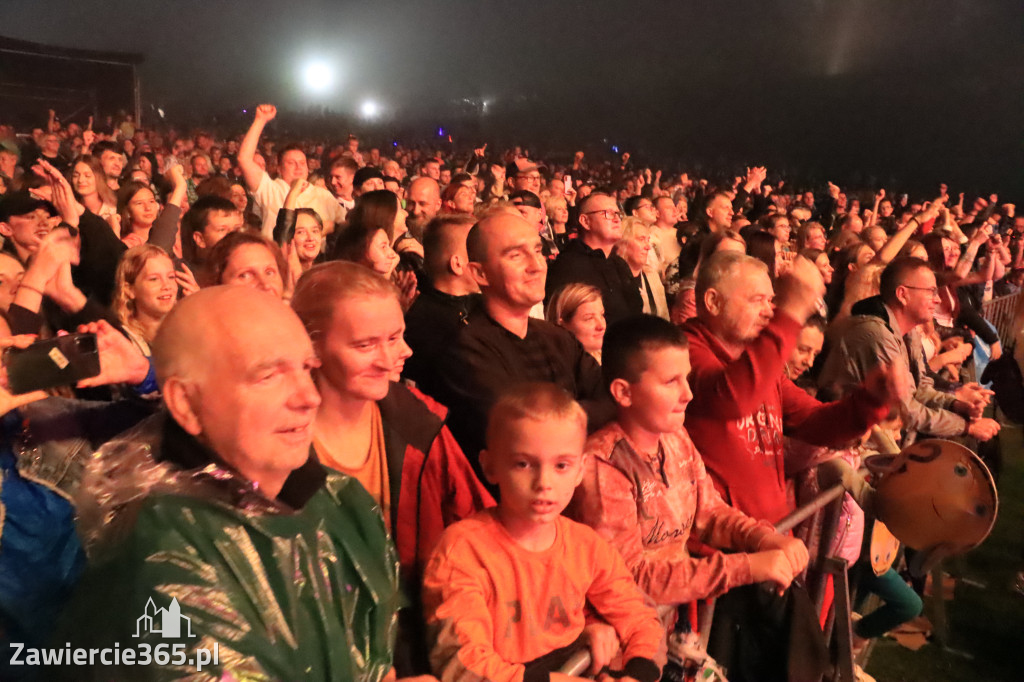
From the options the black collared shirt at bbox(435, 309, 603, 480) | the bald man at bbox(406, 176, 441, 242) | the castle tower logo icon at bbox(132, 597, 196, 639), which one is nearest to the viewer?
the castle tower logo icon at bbox(132, 597, 196, 639)

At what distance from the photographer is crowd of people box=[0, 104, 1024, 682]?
4.31ft

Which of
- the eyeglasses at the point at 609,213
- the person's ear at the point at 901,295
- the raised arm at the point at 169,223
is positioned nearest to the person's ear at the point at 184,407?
the raised arm at the point at 169,223

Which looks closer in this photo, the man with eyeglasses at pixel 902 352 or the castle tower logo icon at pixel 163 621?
the castle tower logo icon at pixel 163 621

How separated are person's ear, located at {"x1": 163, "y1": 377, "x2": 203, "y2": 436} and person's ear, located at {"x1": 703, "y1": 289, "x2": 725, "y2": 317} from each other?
193 centimetres

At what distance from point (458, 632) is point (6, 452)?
3.74ft

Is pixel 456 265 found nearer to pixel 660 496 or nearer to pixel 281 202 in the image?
pixel 660 496

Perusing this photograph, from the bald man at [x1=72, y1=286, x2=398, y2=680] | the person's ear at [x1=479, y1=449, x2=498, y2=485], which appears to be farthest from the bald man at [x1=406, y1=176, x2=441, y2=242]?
the bald man at [x1=72, y1=286, x2=398, y2=680]

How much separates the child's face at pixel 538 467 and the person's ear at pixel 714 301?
1131 mm

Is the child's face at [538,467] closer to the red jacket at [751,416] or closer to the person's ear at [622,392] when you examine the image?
the person's ear at [622,392]

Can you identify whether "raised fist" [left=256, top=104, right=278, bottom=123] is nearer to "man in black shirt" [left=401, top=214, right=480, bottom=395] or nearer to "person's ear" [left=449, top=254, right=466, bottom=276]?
→ "man in black shirt" [left=401, top=214, right=480, bottom=395]

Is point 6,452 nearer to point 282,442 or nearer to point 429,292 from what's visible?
point 282,442

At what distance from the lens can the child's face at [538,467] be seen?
1.80m

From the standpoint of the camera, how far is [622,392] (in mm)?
2291

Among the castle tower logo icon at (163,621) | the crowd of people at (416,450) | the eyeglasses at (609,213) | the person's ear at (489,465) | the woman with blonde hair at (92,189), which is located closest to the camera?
the castle tower logo icon at (163,621)
